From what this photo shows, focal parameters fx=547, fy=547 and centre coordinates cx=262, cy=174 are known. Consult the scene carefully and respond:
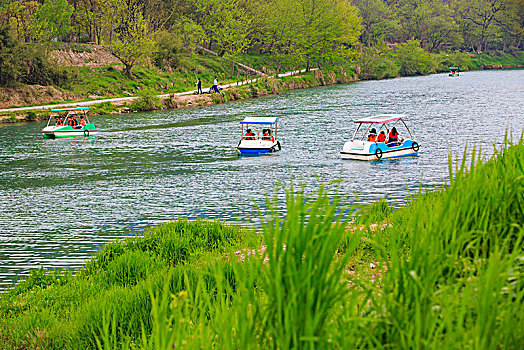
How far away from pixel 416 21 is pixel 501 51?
26.4 metres

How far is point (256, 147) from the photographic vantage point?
3472cm

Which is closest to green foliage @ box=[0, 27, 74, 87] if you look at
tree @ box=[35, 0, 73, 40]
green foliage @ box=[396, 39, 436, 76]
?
tree @ box=[35, 0, 73, 40]

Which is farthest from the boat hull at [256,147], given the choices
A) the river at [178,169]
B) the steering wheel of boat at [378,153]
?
the steering wheel of boat at [378,153]

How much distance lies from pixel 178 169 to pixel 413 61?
107 metres

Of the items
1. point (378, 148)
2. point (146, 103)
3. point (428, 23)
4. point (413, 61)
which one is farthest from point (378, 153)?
point (428, 23)

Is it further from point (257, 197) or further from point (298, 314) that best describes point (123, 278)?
point (257, 197)

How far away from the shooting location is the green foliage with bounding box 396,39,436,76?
12575 centimetres

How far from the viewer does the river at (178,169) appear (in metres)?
18.3

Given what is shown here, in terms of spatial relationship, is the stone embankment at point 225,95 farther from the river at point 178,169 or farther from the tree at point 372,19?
the tree at point 372,19

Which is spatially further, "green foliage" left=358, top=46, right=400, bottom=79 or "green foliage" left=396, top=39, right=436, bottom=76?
"green foliage" left=396, top=39, right=436, bottom=76

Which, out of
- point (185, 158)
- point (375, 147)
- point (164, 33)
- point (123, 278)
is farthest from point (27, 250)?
point (164, 33)

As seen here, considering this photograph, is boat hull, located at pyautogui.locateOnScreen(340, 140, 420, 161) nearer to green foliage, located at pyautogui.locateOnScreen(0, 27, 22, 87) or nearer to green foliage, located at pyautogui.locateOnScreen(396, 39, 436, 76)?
green foliage, located at pyautogui.locateOnScreen(0, 27, 22, 87)

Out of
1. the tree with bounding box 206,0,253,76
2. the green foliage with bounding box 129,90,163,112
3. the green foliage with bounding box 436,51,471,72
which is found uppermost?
the tree with bounding box 206,0,253,76

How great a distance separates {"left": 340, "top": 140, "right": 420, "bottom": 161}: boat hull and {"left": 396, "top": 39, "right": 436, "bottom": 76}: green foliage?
326ft
